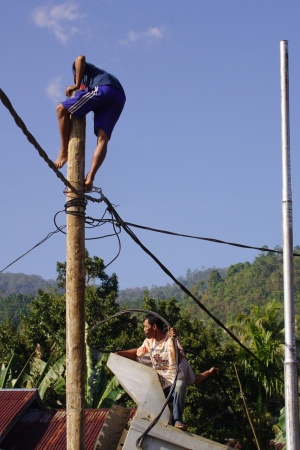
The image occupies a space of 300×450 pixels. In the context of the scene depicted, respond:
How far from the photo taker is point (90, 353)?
21203mm

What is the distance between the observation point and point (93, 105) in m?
7.45

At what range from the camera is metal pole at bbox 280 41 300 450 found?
7.32 metres

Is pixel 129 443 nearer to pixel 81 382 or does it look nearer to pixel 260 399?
pixel 81 382

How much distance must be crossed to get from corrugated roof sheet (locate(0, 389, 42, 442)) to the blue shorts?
36.9ft

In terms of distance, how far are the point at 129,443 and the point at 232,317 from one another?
73272 mm

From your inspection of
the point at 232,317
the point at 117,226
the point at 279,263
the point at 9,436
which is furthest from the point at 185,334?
the point at 279,263

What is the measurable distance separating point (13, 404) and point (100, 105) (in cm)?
1173

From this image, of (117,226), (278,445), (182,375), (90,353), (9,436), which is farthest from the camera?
→ (90,353)

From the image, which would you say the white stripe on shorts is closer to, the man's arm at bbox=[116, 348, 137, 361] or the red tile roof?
the man's arm at bbox=[116, 348, 137, 361]

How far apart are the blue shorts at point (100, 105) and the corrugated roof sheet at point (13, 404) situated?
36.9 feet

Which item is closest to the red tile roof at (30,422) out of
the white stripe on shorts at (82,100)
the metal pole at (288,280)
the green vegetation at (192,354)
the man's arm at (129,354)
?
the green vegetation at (192,354)

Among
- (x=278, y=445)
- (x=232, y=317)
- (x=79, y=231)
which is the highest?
(x=232, y=317)

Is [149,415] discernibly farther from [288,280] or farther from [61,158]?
[61,158]

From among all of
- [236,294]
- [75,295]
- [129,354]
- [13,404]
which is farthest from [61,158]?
[236,294]
